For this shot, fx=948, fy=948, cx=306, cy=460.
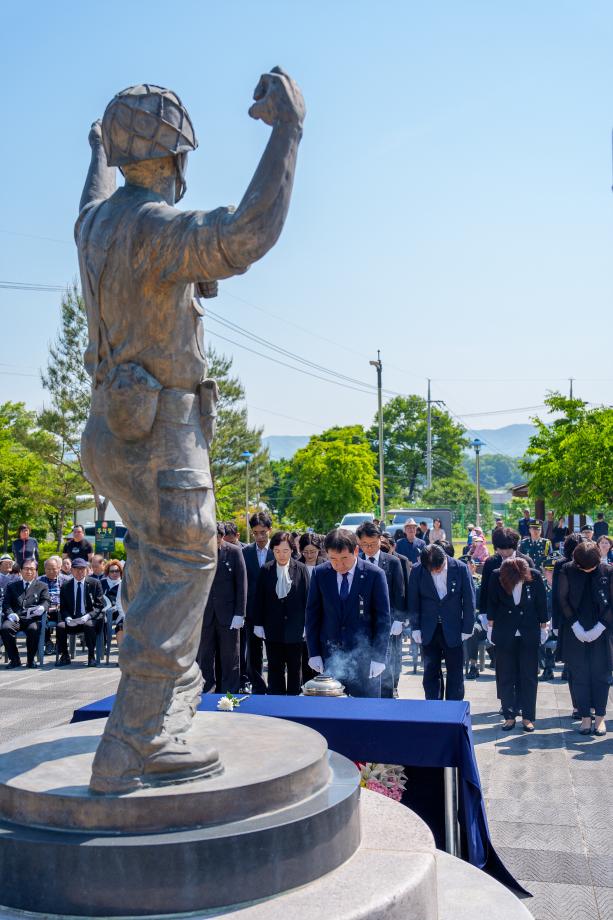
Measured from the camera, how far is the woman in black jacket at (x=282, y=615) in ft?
31.7

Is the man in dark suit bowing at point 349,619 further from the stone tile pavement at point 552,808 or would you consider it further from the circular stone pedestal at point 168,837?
the circular stone pedestal at point 168,837

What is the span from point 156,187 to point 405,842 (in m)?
3.06

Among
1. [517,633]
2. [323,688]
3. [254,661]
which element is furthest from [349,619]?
[254,661]

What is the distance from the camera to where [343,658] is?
7.77m

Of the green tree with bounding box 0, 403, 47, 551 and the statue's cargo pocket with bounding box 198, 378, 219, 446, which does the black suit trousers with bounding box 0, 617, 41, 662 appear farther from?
the green tree with bounding box 0, 403, 47, 551

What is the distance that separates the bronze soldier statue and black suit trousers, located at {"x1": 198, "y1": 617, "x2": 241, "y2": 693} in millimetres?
6171

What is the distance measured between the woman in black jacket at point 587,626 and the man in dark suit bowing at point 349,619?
2910 mm

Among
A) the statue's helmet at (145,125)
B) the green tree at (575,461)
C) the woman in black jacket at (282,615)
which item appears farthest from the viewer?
the green tree at (575,461)

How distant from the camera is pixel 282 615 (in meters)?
9.74

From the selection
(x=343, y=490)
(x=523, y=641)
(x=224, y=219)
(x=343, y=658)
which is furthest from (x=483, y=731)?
(x=343, y=490)

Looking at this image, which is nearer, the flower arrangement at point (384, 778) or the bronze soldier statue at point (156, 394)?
the bronze soldier statue at point (156, 394)

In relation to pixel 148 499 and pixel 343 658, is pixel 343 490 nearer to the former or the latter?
pixel 343 658

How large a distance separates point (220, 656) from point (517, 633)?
320 centimetres

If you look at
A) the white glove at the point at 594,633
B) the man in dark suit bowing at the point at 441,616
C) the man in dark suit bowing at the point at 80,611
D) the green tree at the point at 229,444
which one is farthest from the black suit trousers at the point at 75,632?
the green tree at the point at 229,444
